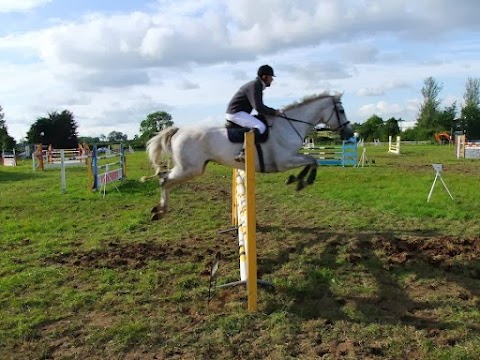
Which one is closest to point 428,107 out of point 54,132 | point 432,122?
point 432,122

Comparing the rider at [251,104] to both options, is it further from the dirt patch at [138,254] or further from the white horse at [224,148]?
the dirt patch at [138,254]

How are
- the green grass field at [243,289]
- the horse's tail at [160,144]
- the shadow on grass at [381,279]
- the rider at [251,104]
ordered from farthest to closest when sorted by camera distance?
1. the horse's tail at [160,144]
2. the rider at [251,104]
3. the shadow on grass at [381,279]
4. the green grass field at [243,289]

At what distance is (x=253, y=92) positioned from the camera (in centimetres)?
591

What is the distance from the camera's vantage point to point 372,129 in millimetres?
79375

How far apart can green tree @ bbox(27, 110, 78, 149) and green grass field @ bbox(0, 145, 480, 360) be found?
6273cm

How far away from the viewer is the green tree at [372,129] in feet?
254

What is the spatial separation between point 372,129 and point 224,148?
76815 millimetres

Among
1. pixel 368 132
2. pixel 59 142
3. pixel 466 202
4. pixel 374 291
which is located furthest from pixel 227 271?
pixel 368 132

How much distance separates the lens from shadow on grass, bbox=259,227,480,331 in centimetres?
449

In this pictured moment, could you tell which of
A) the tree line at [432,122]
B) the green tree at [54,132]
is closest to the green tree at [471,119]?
the tree line at [432,122]

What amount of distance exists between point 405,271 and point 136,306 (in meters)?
3.15

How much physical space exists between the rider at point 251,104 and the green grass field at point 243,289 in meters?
1.80

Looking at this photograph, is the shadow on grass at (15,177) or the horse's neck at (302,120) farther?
the shadow on grass at (15,177)

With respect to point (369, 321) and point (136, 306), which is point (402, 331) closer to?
point (369, 321)
